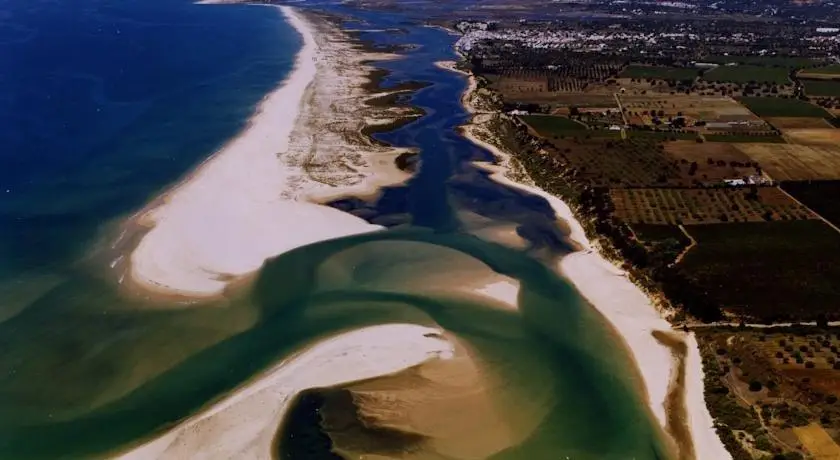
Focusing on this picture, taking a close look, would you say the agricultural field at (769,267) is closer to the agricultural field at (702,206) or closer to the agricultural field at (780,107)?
the agricultural field at (702,206)

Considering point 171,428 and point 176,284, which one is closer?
point 171,428

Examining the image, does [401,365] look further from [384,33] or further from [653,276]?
[384,33]

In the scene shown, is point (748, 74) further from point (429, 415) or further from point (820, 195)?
point (429, 415)

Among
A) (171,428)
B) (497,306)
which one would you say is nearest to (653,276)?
(497,306)

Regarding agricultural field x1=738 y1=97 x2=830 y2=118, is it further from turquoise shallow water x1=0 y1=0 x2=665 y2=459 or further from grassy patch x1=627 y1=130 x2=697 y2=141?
turquoise shallow water x1=0 y1=0 x2=665 y2=459

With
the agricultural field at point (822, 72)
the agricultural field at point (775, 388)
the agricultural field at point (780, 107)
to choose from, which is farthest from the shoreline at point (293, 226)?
the agricultural field at point (822, 72)

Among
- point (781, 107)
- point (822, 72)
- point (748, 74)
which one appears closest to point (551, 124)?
point (781, 107)
